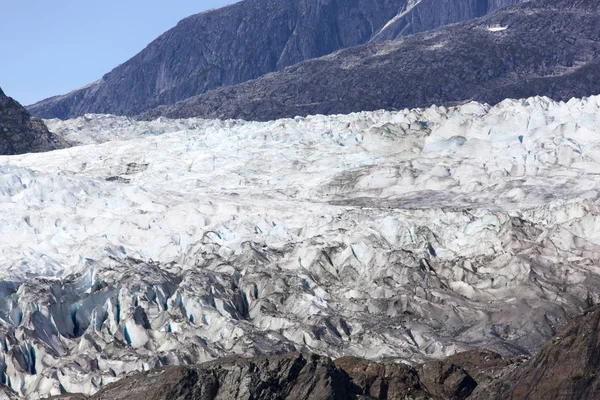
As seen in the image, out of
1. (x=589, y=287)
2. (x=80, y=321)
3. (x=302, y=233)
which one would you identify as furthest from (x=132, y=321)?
(x=589, y=287)

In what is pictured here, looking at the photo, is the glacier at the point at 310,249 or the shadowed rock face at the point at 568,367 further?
the glacier at the point at 310,249

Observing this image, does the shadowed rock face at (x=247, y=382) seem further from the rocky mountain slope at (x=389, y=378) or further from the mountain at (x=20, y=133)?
the mountain at (x=20, y=133)

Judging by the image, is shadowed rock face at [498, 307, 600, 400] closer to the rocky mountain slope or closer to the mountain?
the rocky mountain slope

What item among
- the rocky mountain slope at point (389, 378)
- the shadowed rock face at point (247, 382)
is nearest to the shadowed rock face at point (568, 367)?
the rocky mountain slope at point (389, 378)

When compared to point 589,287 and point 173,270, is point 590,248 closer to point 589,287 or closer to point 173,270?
point 589,287

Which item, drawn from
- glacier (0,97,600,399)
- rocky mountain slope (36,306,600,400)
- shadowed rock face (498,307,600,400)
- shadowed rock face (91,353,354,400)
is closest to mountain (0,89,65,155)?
glacier (0,97,600,399)

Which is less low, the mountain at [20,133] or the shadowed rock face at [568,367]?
the shadowed rock face at [568,367]

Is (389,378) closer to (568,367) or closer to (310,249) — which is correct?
(568,367)
